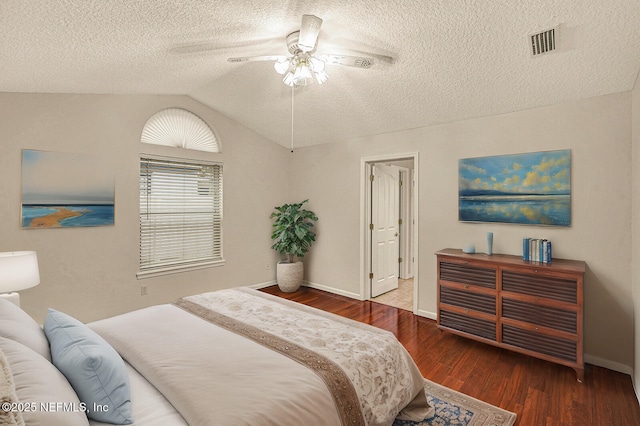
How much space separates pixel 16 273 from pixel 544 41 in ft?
13.7

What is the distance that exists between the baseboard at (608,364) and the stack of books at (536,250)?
94cm

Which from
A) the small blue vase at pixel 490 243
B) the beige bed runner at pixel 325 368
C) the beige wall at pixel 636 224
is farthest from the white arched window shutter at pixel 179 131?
the beige wall at pixel 636 224

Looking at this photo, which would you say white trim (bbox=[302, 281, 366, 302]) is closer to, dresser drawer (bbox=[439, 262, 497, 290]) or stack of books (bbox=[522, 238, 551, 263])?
dresser drawer (bbox=[439, 262, 497, 290])

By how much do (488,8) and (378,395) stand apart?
2.42 m

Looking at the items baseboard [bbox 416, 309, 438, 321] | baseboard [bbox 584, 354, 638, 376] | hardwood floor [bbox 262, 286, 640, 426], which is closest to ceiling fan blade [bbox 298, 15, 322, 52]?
hardwood floor [bbox 262, 286, 640, 426]

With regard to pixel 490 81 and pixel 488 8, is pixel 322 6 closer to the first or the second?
pixel 488 8

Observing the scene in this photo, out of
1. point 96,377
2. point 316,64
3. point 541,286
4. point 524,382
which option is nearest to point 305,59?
point 316,64

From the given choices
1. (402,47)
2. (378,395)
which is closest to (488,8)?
(402,47)

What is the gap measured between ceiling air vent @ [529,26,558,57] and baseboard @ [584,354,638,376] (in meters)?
2.66

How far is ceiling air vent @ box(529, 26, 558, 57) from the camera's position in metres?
2.14

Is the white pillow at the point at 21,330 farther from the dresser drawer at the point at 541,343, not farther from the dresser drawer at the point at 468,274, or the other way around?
the dresser drawer at the point at 541,343

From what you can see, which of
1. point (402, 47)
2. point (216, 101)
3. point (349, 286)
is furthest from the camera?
point (349, 286)

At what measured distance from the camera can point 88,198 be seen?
3.45m

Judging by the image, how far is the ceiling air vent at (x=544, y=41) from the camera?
214cm
